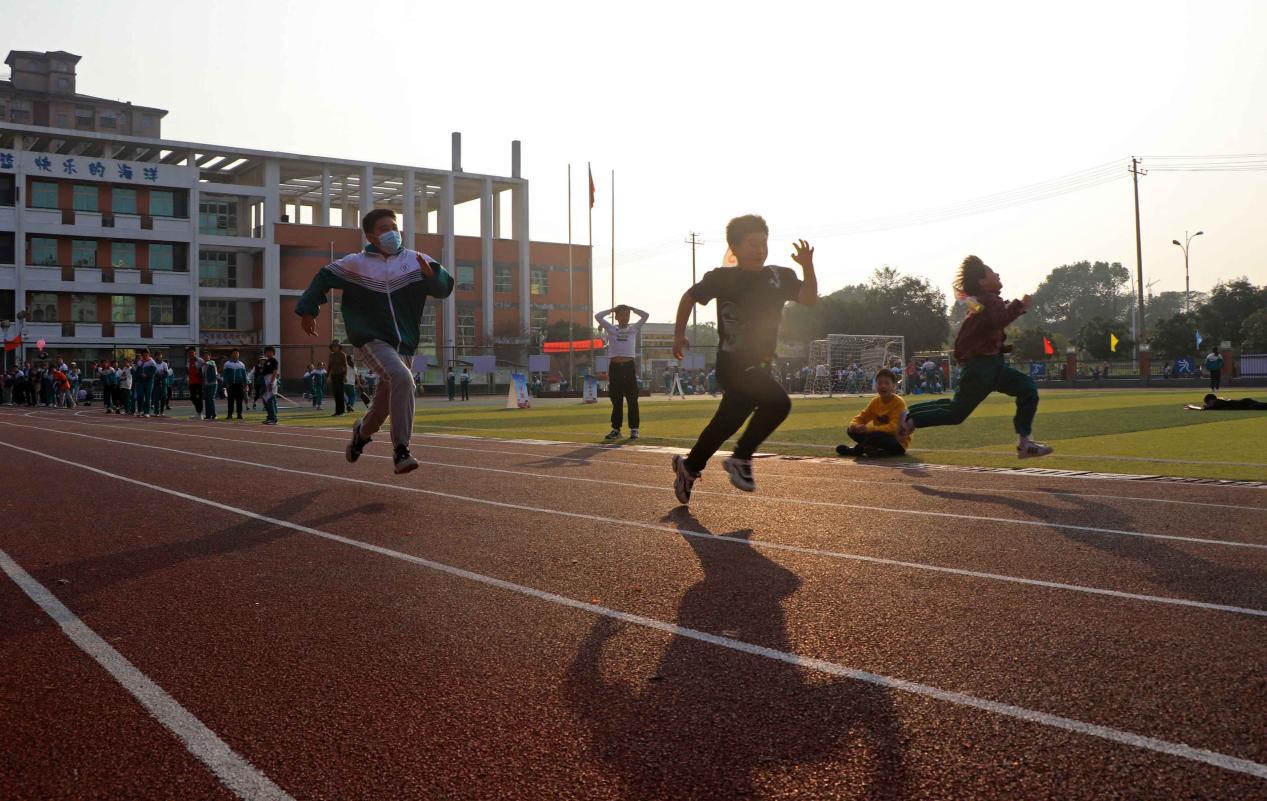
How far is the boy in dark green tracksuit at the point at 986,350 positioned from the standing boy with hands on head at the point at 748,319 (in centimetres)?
314

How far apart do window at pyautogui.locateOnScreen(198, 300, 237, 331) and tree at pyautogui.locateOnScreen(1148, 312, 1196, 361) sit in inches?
2528

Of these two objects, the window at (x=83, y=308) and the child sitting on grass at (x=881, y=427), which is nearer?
the child sitting on grass at (x=881, y=427)

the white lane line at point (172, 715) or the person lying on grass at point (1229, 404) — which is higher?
the person lying on grass at point (1229, 404)

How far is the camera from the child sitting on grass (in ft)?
39.4

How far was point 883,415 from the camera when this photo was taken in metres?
12.4

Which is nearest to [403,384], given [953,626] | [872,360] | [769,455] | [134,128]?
[769,455]

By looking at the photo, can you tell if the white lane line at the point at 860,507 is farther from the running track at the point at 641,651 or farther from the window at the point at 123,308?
the window at the point at 123,308

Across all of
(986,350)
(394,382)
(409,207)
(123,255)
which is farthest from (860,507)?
(409,207)

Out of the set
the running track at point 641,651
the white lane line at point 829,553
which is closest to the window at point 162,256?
the white lane line at point 829,553

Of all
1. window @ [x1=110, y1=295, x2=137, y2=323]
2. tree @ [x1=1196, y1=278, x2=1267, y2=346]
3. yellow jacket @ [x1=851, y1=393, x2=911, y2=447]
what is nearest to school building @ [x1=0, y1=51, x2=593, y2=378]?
window @ [x1=110, y1=295, x2=137, y2=323]

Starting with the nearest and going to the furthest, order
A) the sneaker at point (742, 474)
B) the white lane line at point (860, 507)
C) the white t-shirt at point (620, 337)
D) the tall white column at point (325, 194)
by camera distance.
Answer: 1. the white lane line at point (860, 507)
2. the sneaker at point (742, 474)
3. the white t-shirt at point (620, 337)
4. the tall white column at point (325, 194)

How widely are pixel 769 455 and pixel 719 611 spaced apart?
26.5 ft

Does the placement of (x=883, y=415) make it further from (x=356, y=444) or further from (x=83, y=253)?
(x=83, y=253)

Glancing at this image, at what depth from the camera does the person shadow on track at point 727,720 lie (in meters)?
2.53
